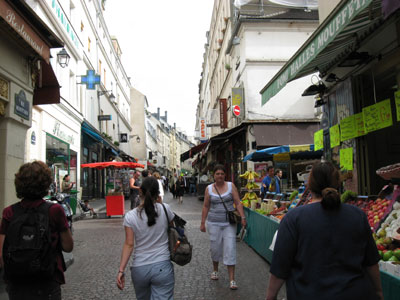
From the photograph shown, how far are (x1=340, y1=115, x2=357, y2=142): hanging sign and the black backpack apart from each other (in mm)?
5660

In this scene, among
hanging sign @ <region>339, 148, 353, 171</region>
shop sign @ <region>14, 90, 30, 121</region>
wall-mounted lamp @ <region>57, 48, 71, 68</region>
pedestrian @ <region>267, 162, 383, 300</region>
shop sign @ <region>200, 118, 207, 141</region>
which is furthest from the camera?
shop sign @ <region>200, 118, 207, 141</region>

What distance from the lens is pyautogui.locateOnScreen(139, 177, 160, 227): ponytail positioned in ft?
11.1

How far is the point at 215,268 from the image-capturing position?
5.75 meters

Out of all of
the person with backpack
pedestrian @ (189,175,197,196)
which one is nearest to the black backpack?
the person with backpack

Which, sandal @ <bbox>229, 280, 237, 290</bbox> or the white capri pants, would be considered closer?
sandal @ <bbox>229, 280, 237, 290</bbox>

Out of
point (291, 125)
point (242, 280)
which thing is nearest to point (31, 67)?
point (242, 280)

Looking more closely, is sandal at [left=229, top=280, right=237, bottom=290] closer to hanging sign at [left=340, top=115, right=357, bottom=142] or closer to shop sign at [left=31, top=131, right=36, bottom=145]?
hanging sign at [left=340, top=115, right=357, bottom=142]

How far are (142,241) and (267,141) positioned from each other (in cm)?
1418

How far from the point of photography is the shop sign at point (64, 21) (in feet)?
50.7

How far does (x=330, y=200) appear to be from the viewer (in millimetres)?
2189

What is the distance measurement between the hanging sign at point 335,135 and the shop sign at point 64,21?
40.6 ft

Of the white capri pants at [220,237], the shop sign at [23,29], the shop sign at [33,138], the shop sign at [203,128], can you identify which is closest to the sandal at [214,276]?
the white capri pants at [220,237]

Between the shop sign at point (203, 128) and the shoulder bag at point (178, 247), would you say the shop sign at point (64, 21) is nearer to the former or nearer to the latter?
the shop sign at point (203, 128)

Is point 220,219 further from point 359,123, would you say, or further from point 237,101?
point 237,101
